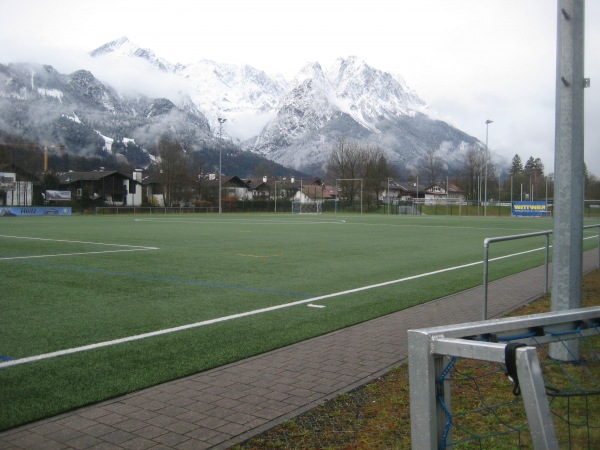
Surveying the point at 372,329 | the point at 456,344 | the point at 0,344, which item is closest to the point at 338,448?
the point at 456,344

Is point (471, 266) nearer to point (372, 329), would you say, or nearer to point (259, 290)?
point (259, 290)

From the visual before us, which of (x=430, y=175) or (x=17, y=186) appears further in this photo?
(x=430, y=175)

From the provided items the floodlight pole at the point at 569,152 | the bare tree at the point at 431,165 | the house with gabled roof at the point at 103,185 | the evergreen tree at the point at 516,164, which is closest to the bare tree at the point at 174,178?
the house with gabled roof at the point at 103,185

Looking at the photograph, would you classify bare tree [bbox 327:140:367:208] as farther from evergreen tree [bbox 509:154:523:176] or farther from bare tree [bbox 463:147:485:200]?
evergreen tree [bbox 509:154:523:176]

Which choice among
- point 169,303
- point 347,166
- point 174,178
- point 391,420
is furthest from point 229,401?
point 347,166

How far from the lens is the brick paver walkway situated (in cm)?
393

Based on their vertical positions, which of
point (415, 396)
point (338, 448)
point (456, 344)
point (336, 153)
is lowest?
point (338, 448)

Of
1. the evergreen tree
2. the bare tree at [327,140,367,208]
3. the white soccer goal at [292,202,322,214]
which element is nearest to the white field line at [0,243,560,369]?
the white soccer goal at [292,202,322,214]

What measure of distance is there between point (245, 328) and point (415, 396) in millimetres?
5421

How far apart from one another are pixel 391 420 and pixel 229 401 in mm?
1334

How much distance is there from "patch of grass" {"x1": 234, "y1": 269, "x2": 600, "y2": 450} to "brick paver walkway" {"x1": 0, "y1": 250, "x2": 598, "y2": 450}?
18cm

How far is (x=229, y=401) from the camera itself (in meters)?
4.67

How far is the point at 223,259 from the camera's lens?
52.1ft

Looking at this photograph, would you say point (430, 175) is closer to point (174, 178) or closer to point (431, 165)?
point (431, 165)
